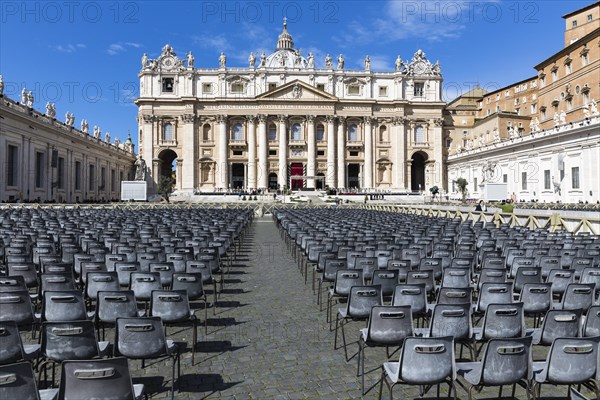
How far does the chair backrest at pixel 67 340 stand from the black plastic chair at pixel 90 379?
48.4 inches

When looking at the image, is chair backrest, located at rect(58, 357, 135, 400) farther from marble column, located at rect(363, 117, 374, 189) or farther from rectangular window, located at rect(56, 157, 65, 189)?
marble column, located at rect(363, 117, 374, 189)

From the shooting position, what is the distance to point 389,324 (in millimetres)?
5340

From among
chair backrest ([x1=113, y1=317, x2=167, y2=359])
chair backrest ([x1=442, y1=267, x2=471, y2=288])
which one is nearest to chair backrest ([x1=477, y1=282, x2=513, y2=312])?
chair backrest ([x1=442, y1=267, x2=471, y2=288])

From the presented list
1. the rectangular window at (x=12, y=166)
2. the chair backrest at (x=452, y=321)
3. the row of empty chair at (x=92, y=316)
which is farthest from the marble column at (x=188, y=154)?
the chair backrest at (x=452, y=321)

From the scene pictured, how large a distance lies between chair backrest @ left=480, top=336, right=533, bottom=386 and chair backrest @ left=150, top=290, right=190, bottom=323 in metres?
4.06

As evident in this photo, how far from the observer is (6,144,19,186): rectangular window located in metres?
40.5

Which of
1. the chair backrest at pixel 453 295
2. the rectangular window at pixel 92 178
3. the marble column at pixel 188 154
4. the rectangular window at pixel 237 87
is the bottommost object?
the chair backrest at pixel 453 295

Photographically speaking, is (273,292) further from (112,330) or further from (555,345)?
(555,345)

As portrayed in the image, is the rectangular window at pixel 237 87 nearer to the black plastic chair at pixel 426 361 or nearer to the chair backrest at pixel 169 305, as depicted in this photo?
the chair backrest at pixel 169 305

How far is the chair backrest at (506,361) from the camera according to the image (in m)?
4.14

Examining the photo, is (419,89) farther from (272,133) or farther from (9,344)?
(9,344)

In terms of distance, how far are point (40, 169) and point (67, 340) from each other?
1940 inches

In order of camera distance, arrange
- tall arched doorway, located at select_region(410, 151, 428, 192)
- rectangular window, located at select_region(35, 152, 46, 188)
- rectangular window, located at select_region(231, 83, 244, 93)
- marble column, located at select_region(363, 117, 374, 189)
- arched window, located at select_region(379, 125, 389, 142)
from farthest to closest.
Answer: tall arched doorway, located at select_region(410, 151, 428, 192), arched window, located at select_region(379, 125, 389, 142), marble column, located at select_region(363, 117, 374, 189), rectangular window, located at select_region(231, 83, 244, 93), rectangular window, located at select_region(35, 152, 46, 188)

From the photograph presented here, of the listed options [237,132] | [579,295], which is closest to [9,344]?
[579,295]
